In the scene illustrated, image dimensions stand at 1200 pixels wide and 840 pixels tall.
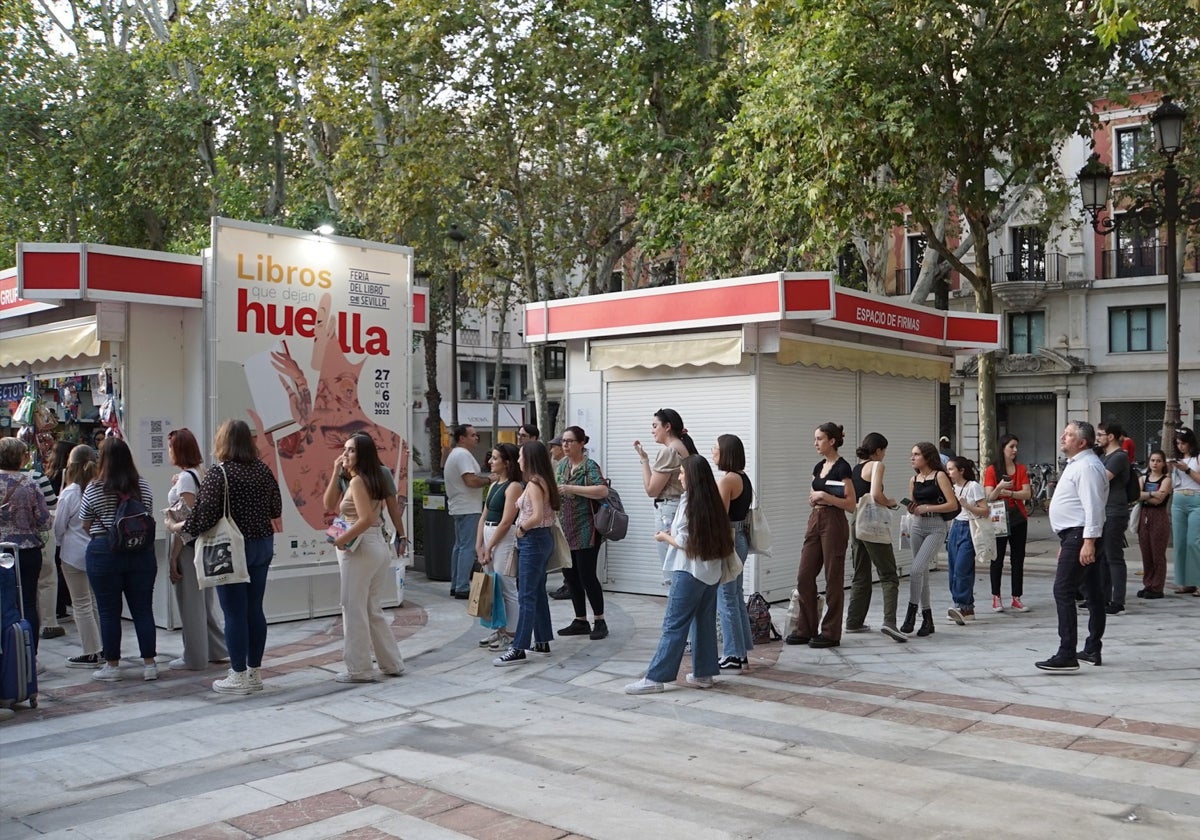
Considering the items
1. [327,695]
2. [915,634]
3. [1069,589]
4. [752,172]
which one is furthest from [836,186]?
[327,695]

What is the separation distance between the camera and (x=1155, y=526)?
38.9 ft

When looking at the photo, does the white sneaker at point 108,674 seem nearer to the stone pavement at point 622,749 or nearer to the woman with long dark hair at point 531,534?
the stone pavement at point 622,749

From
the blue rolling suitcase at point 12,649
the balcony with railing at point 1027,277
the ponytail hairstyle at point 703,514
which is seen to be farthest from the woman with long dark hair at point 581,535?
the balcony with railing at point 1027,277

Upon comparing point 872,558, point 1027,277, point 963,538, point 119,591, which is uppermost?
point 1027,277

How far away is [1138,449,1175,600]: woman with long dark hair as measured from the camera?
1181cm

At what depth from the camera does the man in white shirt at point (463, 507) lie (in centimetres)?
1192

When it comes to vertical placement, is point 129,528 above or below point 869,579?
above

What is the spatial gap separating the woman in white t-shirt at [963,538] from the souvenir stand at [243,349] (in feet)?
17.7

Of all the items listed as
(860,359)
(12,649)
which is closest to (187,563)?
(12,649)

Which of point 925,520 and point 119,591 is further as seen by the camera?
point 925,520

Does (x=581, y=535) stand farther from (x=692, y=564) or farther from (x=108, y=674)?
(x=108, y=674)

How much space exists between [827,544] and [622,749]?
352 centimetres

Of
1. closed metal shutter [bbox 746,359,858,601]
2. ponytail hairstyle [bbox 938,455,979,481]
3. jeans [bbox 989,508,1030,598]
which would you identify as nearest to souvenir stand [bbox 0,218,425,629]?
closed metal shutter [bbox 746,359,858,601]

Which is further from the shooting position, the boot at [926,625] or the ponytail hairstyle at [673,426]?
the boot at [926,625]
